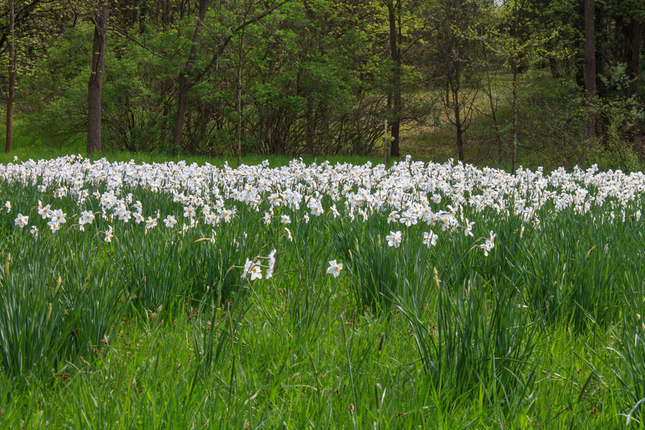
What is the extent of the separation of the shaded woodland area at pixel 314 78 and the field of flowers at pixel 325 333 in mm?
13518

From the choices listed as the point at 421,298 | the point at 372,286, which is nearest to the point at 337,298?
the point at 372,286

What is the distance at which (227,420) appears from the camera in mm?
1590

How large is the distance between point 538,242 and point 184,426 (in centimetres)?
272

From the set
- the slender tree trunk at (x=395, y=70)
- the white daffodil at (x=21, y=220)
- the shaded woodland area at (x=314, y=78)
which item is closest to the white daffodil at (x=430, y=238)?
the white daffodil at (x=21, y=220)

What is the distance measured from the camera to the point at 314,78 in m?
17.2

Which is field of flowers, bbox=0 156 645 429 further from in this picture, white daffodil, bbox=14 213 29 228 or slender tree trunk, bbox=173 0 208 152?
slender tree trunk, bbox=173 0 208 152

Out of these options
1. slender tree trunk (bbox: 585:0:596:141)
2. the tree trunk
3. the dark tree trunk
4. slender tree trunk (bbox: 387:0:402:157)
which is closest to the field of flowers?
the tree trunk

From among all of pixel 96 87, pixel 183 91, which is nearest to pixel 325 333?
pixel 96 87

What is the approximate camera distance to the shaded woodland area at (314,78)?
16609 millimetres

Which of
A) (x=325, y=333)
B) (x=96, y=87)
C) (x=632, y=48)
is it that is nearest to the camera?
(x=325, y=333)

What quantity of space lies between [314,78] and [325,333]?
51.0ft

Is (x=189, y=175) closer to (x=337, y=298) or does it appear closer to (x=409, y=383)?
(x=337, y=298)

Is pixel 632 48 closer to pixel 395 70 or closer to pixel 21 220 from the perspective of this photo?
pixel 395 70

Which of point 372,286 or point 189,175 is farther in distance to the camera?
point 189,175
